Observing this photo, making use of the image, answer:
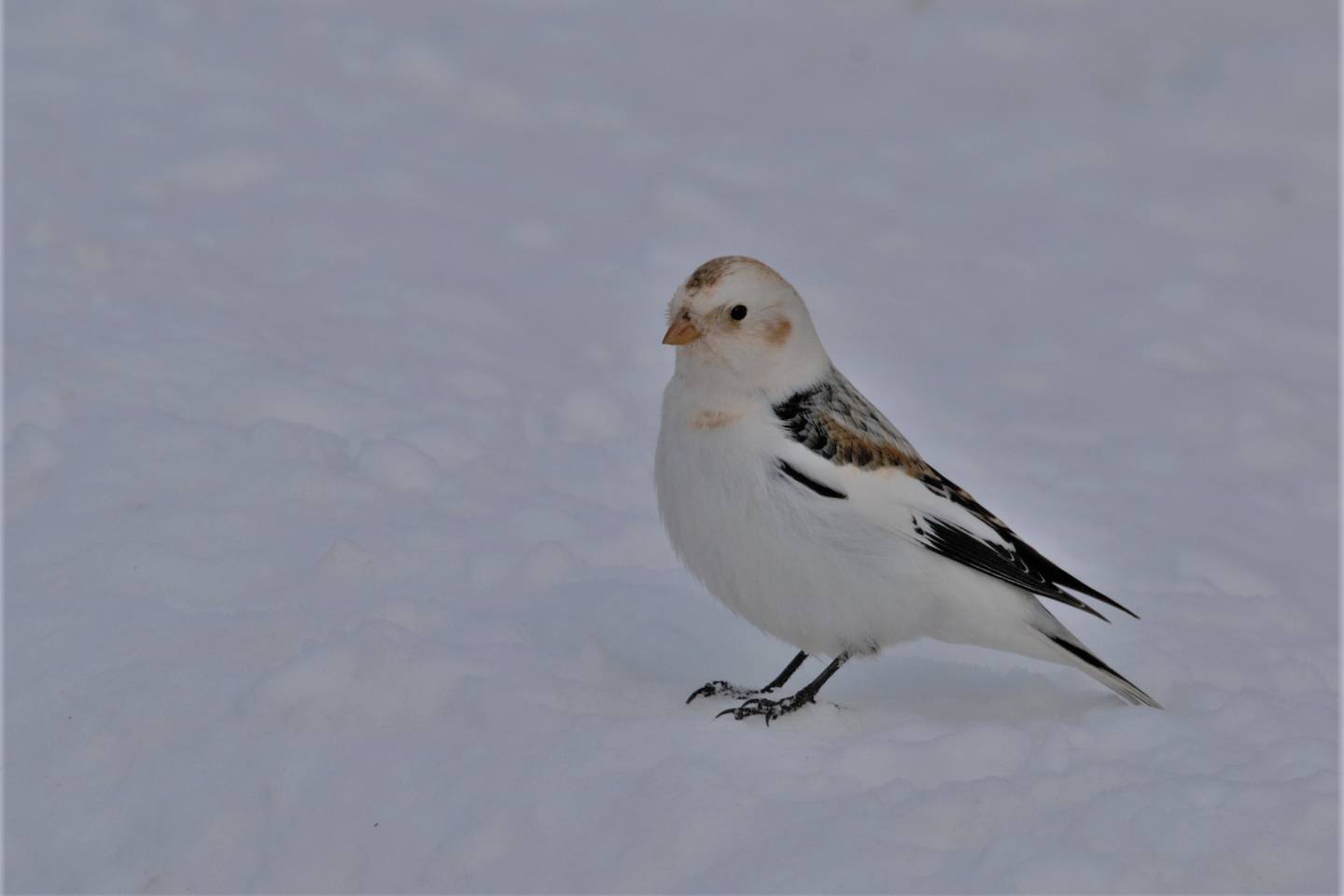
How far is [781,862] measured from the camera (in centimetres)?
336

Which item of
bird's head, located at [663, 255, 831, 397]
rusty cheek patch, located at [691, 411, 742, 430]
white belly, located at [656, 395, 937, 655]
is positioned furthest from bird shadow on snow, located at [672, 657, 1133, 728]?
bird's head, located at [663, 255, 831, 397]

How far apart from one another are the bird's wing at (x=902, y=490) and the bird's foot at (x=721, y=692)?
1.93 feet

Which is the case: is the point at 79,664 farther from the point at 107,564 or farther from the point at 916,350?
the point at 916,350

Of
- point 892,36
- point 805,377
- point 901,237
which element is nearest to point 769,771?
point 805,377

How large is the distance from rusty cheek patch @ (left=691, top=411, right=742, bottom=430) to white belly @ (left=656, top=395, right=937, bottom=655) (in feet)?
0.04

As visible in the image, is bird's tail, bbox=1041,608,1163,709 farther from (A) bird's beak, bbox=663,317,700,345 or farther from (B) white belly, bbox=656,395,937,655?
(A) bird's beak, bbox=663,317,700,345

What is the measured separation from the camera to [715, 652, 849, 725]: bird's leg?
160 inches

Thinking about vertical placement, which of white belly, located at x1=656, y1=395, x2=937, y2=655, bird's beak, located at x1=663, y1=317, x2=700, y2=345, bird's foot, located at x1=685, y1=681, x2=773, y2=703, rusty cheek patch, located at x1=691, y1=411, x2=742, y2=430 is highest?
bird's beak, located at x1=663, y1=317, x2=700, y2=345

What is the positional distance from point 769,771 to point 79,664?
1690 mm

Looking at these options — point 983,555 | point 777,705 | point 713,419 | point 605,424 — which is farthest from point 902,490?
point 605,424

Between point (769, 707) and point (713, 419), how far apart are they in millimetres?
695

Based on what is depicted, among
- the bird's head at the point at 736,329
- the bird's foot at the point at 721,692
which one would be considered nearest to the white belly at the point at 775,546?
the bird's head at the point at 736,329

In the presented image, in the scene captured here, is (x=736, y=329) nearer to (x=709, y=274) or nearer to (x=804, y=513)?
(x=709, y=274)

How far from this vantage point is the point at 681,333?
4.09 meters
